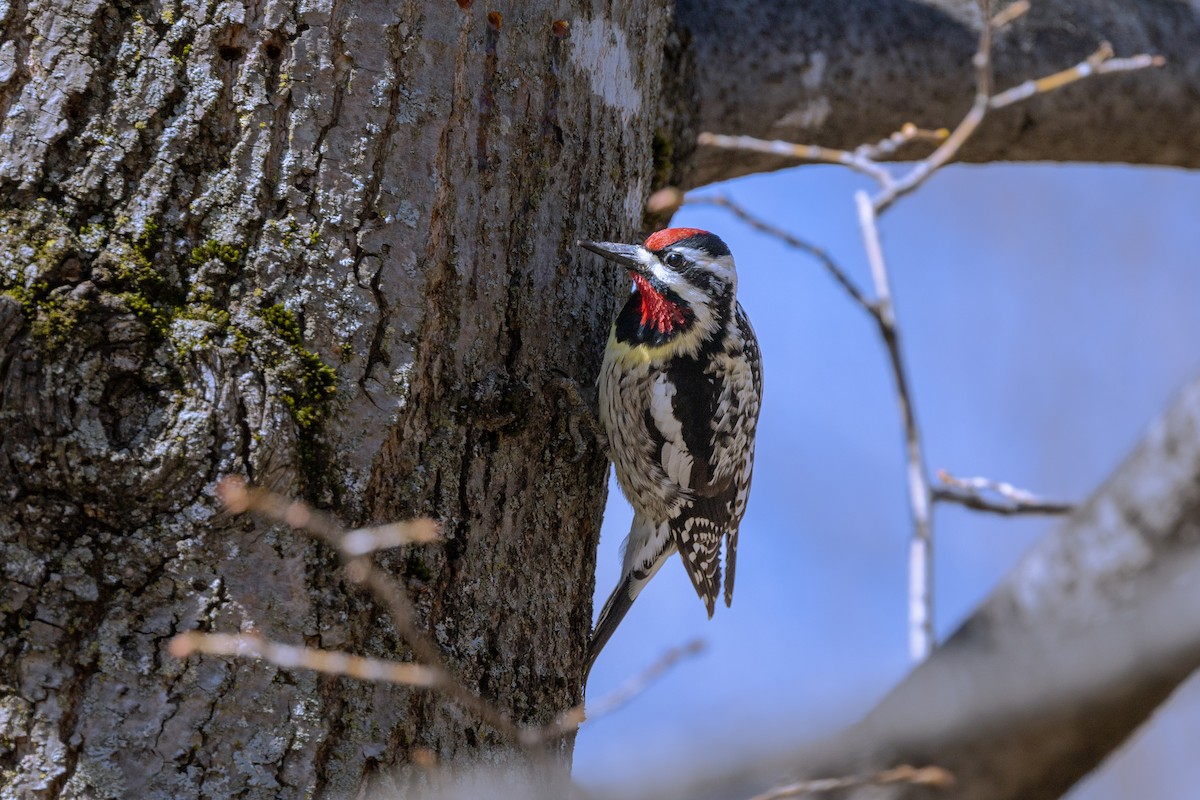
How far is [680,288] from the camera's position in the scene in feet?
9.99

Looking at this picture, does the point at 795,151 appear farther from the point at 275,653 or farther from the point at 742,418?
the point at 275,653

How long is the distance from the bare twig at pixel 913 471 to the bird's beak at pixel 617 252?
0.73 m

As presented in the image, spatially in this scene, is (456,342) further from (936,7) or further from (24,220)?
(936,7)

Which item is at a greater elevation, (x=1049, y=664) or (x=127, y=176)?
(x=127, y=176)

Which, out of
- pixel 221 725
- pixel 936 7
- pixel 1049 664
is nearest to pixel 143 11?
pixel 221 725

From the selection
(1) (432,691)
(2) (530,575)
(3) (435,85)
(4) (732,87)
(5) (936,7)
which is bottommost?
(1) (432,691)

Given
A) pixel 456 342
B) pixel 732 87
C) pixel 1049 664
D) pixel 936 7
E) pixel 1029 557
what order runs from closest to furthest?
pixel 1049 664 → pixel 456 342 → pixel 1029 557 → pixel 732 87 → pixel 936 7

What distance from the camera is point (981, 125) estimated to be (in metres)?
3.66

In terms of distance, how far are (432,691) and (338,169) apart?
823 mm

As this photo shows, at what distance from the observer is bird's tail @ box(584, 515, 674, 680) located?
3.19 metres

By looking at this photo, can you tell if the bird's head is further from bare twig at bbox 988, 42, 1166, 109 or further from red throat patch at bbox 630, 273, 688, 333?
bare twig at bbox 988, 42, 1166, 109

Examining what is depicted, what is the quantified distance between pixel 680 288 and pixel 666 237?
5.8 inches

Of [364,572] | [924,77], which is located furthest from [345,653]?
[924,77]

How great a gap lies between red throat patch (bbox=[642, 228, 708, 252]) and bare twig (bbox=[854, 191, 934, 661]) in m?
0.46
